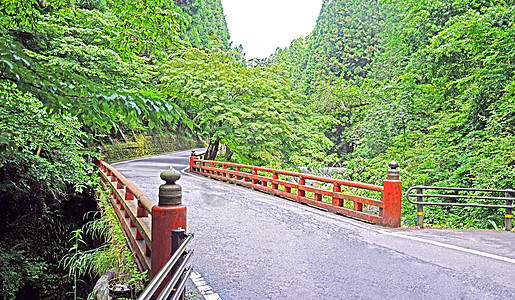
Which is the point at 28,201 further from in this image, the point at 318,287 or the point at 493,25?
the point at 493,25

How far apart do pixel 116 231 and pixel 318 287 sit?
14.5 feet

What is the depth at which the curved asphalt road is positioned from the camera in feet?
12.2

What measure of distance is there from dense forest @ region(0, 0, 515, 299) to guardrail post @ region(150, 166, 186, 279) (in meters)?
0.52

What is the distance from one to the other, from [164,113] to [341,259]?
340 centimetres

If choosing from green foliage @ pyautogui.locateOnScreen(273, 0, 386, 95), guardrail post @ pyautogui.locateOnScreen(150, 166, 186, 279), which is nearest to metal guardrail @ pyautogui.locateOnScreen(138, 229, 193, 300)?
guardrail post @ pyautogui.locateOnScreen(150, 166, 186, 279)

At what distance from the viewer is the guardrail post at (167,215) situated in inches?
115

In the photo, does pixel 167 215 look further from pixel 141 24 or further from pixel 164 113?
pixel 141 24

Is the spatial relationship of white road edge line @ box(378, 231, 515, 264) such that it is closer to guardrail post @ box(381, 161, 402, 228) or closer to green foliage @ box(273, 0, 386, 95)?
guardrail post @ box(381, 161, 402, 228)

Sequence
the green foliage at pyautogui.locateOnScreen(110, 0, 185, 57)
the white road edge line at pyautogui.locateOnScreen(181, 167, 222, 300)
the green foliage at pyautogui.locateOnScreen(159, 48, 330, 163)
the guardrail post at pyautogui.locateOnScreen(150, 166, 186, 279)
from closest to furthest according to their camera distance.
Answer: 1. the guardrail post at pyautogui.locateOnScreen(150, 166, 186, 279)
2. the white road edge line at pyautogui.locateOnScreen(181, 167, 222, 300)
3. the green foliage at pyautogui.locateOnScreen(110, 0, 185, 57)
4. the green foliage at pyautogui.locateOnScreen(159, 48, 330, 163)

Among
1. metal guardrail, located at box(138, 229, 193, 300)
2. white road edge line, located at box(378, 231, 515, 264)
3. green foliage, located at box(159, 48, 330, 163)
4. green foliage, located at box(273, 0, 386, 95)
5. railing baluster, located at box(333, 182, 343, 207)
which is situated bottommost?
→ white road edge line, located at box(378, 231, 515, 264)

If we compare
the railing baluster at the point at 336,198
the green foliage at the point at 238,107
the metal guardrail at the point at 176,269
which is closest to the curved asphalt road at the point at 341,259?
the railing baluster at the point at 336,198

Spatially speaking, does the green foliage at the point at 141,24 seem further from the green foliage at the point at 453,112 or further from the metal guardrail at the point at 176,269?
the green foliage at the point at 453,112

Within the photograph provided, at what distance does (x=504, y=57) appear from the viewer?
9445 mm

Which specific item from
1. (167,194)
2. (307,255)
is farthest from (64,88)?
(307,255)
